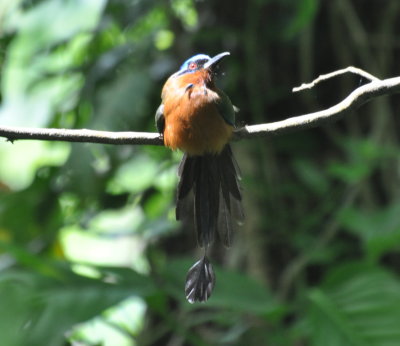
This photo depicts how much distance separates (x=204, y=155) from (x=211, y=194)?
0.10 meters

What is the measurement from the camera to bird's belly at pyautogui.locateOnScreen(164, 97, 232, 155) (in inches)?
58.8

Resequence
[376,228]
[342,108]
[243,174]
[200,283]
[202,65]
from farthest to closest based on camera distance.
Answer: [243,174], [376,228], [202,65], [200,283], [342,108]

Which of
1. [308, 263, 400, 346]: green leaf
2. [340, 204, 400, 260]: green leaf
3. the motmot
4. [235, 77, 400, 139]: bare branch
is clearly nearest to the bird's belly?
the motmot

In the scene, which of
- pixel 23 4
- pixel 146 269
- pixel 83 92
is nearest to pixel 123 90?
pixel 83 92

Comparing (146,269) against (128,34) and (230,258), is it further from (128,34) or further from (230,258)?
(128,34)

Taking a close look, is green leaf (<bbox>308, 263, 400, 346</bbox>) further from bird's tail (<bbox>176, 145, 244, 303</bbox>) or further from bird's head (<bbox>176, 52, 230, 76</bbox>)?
bird's head (<bbox>176, 52, 230, 76</bbox>)

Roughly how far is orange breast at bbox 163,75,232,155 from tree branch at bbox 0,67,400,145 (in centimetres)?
21

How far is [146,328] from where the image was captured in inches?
118

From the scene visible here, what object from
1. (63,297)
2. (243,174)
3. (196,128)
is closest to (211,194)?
(196,128)

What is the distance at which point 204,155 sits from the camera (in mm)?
1576

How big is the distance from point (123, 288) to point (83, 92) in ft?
3.23

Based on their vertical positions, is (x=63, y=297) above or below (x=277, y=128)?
above

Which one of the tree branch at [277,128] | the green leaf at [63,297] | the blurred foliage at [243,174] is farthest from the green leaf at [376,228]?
the tree branch at [277,128]

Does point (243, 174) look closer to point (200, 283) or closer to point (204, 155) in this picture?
point (204, 155)
